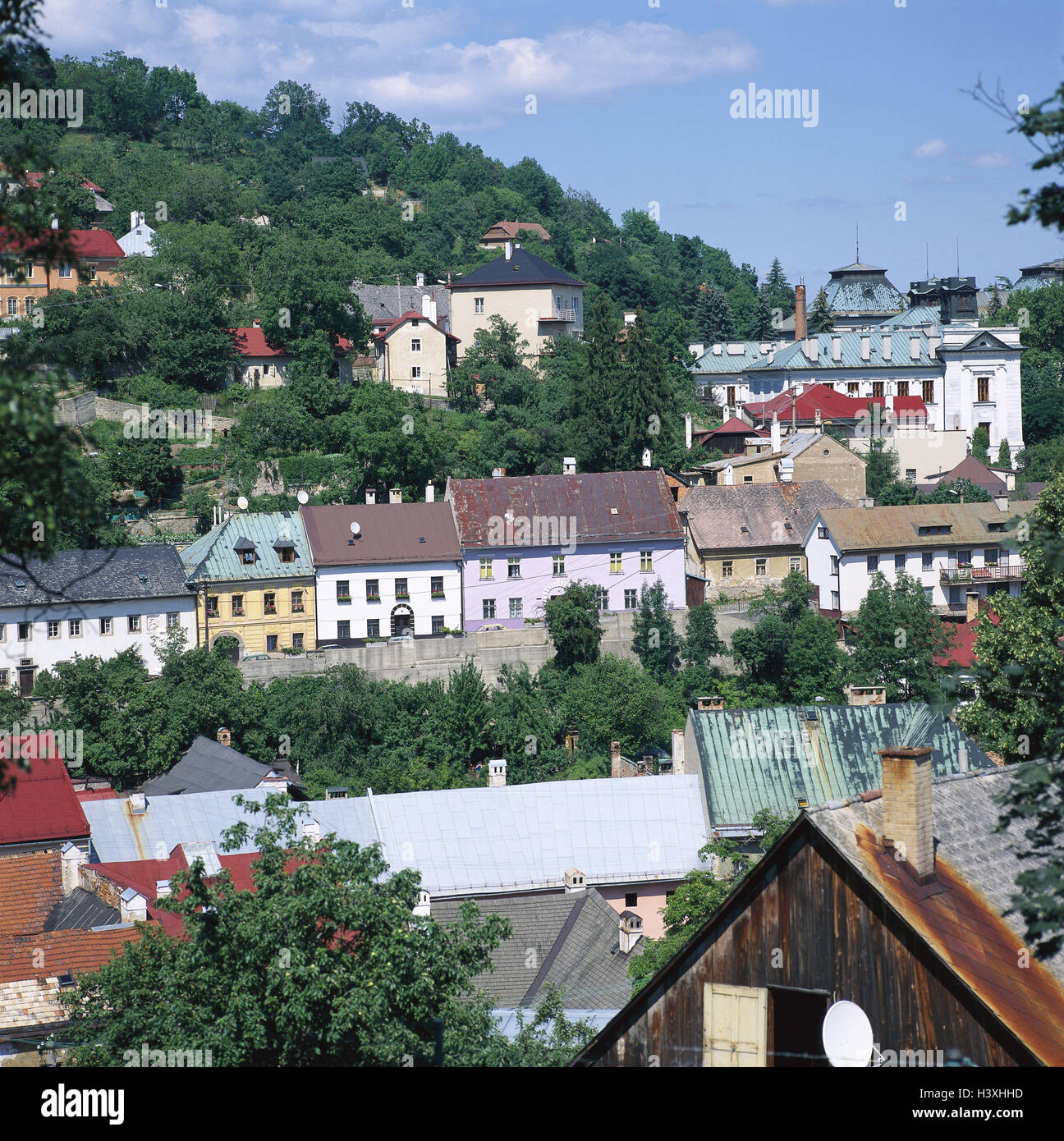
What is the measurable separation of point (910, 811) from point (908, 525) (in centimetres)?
4179

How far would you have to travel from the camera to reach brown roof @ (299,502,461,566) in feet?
164

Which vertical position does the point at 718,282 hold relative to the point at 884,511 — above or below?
above

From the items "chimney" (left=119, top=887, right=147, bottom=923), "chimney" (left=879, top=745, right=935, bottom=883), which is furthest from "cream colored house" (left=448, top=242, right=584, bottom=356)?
"chimney" (left=879, top=745, right=935, bottom=883)

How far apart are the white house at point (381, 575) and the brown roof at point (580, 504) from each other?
1274 mm

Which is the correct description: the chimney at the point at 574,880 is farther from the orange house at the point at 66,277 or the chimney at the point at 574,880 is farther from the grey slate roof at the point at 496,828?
the orange house at the point at 66,277

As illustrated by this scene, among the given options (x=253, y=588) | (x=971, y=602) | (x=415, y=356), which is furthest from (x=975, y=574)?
(x=415, y=356)

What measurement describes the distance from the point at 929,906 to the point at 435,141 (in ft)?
511

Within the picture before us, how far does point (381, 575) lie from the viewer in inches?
1970

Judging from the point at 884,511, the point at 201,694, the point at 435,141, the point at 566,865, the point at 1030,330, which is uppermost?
the point at 435,141

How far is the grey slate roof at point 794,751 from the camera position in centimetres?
3356

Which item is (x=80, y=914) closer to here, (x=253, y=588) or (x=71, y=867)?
(x=71, y=867)

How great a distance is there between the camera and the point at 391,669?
154 feet

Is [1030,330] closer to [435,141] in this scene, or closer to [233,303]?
[233,303]
